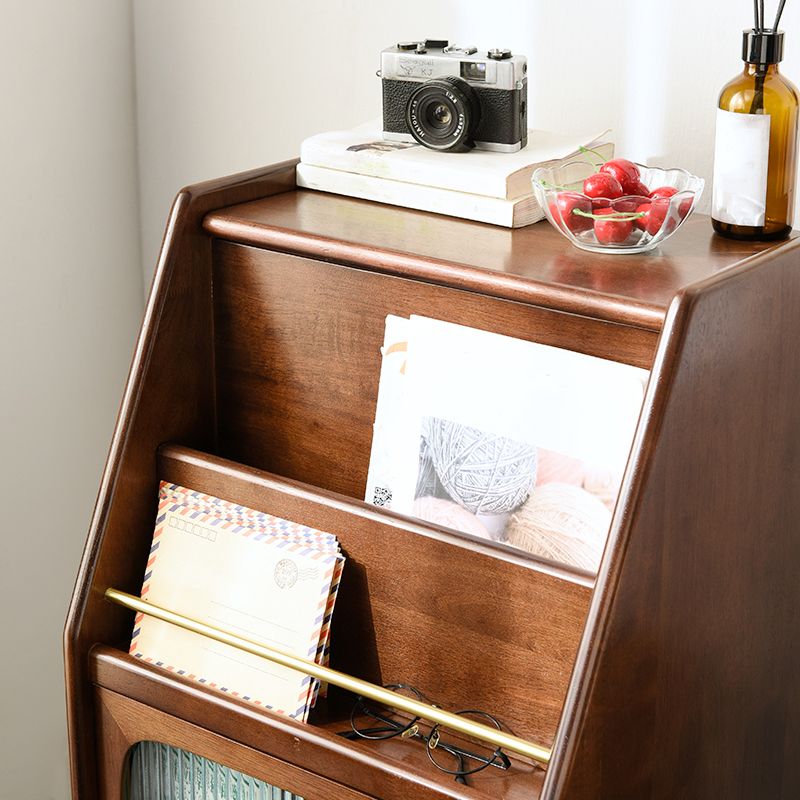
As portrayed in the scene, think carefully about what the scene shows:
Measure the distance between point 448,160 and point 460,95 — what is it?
7cm

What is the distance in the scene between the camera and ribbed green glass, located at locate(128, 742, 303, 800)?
123 centimetres

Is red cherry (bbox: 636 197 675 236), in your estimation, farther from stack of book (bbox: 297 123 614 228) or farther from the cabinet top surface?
stack of book (bbox: 297 123 614 228)

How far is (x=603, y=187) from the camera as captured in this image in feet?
3.69

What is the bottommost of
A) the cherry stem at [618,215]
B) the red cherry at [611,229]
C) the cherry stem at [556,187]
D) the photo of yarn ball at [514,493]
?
the photo of yarn ball at [514,493]

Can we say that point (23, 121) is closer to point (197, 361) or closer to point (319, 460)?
point (197, 361)

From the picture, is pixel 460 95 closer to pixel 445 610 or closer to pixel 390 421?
pixel 390 421

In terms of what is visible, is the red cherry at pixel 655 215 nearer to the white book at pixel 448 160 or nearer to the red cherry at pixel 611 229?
the red cherry at pixel 611 229

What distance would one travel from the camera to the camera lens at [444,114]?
4.16 ft

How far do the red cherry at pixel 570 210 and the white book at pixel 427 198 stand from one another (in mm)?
87

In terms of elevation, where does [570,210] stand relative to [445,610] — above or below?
above

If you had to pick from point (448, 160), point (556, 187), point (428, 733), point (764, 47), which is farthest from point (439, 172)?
point (428, 733)

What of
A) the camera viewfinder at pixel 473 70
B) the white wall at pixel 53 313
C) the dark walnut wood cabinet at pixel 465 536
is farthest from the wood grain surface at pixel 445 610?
the white wall at pixel 53 313

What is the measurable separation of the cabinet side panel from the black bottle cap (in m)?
0.18

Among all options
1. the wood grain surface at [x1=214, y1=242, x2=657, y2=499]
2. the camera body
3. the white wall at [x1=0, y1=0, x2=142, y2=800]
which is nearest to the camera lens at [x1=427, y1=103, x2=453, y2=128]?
the camera body
